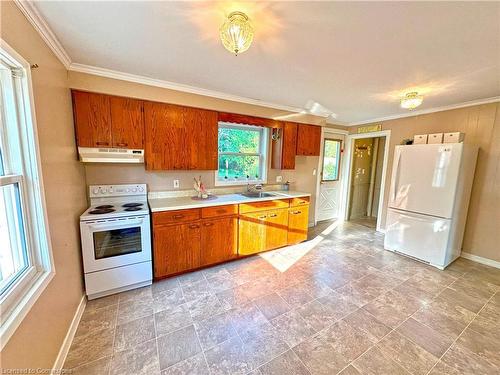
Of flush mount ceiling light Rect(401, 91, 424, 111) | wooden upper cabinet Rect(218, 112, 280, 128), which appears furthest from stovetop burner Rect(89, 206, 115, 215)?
flush mount ceiling light Rect(401, 91, 424, 111)

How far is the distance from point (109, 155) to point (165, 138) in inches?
25.5

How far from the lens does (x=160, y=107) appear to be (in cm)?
252

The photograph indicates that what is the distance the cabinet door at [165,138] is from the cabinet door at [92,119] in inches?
15.6

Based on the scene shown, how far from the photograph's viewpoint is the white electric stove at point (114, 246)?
6.68 feet

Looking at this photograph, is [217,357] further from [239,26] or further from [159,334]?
[239,26]

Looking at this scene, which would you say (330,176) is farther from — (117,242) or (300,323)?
(117,242)

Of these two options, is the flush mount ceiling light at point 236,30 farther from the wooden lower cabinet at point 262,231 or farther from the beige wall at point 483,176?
the beige wall at point 483,176

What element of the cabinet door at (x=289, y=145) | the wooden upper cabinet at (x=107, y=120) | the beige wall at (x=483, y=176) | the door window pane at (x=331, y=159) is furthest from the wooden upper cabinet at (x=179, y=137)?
the beige wall at (x=483, y=176)

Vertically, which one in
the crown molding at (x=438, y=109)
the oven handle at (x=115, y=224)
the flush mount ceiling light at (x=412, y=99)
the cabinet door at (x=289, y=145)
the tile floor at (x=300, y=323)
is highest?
the crown molding at (x=438, y=109)

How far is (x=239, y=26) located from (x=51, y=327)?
7.62ft

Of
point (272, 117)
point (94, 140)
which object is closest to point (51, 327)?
point (94, 140)

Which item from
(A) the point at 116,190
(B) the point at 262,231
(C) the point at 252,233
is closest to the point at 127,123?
(A) the point at 116,190

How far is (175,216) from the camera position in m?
2.43

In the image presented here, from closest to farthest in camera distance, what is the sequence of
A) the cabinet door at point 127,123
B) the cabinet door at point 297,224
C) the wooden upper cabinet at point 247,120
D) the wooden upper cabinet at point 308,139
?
1. the cabinet door at point 127,123
2. the wooden upper cabinet at point 247,120
3. the cabinet door at point 297,224
4. the wooden upper cabinet at point 308,139
